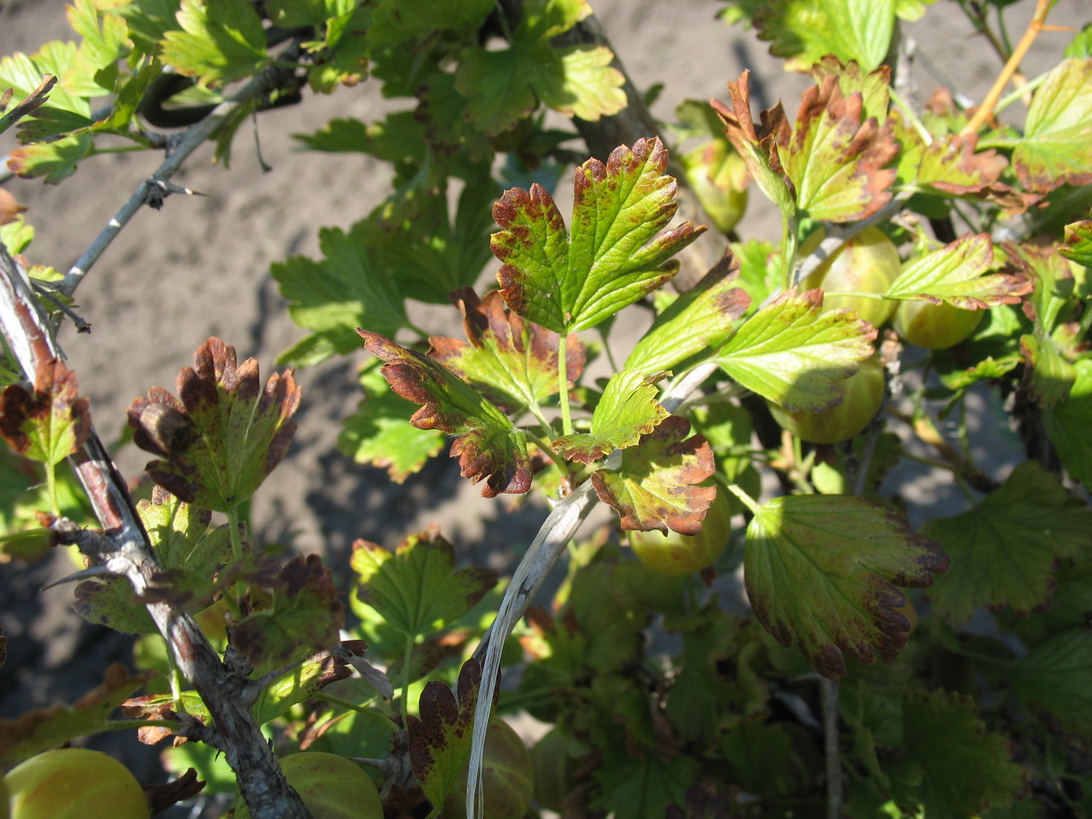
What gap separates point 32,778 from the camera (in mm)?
423

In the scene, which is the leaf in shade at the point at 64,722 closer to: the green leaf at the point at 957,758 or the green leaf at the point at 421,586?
the green leaf at the point at 421,586

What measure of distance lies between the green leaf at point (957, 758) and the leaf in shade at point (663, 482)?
560mm

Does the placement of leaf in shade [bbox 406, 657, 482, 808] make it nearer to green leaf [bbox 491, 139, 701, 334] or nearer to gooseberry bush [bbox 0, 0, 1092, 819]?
gooseberry bush [bbox 0, 0, 1092, 819]

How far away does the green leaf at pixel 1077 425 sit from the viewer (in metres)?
0.79

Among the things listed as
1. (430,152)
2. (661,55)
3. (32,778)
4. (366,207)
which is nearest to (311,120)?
(366,207)

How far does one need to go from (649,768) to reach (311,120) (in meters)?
2.96

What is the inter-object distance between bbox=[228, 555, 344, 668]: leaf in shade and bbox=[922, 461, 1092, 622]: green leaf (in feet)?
2.44

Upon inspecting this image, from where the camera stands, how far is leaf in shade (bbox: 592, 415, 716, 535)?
0.54m

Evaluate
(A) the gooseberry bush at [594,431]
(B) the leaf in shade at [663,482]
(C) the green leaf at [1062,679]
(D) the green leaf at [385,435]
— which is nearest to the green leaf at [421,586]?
(A) the gooseberry bush at [594,431]

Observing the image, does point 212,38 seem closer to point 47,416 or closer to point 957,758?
point 47,416

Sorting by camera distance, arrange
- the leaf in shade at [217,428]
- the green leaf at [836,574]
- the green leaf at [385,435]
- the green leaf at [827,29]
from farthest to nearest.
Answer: the green leaf at [385,435] < the green leaf at [827,29] < the green leaf at [836,574] < the leaf in shade at [217,428]

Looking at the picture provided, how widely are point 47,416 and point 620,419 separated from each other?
1.15 feet

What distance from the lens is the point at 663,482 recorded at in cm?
57

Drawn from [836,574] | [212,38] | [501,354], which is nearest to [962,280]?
[836,574]
